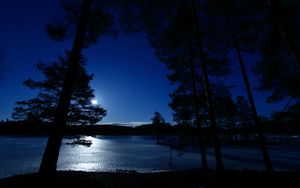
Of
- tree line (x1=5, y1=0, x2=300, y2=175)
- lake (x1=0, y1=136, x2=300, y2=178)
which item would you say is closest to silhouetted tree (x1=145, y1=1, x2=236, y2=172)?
tree line (x1=5, y1=0, x2=300, y2=175)

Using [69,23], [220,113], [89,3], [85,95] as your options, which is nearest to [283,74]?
[220,113]

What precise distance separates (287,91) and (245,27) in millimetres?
3310

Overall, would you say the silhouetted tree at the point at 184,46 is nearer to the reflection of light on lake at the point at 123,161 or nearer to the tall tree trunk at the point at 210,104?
the tall tree trunk at the point at 210,104

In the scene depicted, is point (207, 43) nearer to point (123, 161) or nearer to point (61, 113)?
point (61, 113)

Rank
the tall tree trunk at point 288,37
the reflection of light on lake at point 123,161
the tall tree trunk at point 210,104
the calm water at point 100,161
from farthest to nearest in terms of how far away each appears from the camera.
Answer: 1. the reflection of light on lake at point 123,161
2. the calm water at point 100,161
3. the tall tree trunk at point 210,104
4. the tall tree trunk at point 288,37

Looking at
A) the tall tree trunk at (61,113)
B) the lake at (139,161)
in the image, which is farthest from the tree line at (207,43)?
the lake at (139,161)

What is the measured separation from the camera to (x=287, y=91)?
26.0 ft

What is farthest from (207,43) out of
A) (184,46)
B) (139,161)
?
(139,161)

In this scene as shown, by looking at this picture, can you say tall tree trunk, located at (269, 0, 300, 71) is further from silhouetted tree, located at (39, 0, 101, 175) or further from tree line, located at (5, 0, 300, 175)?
silhouetted tree, located at (39, 0, 101, 175)

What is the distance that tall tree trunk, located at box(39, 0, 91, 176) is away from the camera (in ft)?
18.7

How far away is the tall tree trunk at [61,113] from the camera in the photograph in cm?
571

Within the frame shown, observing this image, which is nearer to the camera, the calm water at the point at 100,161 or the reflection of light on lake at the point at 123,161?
the calm water at the point at 100,161

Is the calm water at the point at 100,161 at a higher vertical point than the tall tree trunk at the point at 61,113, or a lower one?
lower

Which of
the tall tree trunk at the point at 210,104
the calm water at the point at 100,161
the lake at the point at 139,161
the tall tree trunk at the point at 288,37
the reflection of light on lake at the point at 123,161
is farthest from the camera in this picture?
the reflection of light on lake at the point at 123,161
